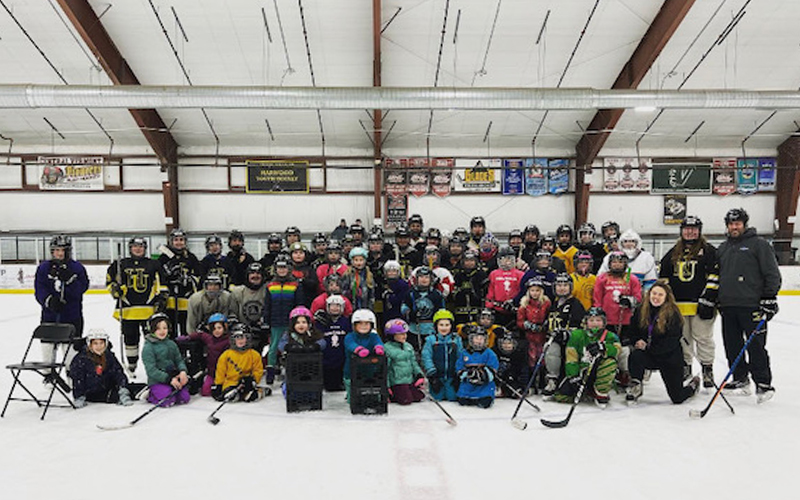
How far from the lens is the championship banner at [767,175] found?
16.6m

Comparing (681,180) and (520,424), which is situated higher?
(681,180)

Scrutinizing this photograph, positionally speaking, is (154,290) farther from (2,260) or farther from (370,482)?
(2,260)

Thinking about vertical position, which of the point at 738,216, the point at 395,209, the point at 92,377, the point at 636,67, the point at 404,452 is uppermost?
the point at 636,67

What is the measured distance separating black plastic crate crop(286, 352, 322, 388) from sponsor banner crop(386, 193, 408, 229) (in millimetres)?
12199

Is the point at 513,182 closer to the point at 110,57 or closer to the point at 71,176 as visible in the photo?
the point at 110,57

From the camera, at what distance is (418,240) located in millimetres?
6871

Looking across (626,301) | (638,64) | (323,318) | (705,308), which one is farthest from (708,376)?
(638,64)

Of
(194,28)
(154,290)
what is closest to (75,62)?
(194,28)

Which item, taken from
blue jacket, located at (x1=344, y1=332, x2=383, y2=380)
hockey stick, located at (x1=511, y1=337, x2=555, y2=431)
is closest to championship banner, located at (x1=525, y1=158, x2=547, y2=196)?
hockey stick, located at (x1=511, y1=337, x2=555, y2=431)

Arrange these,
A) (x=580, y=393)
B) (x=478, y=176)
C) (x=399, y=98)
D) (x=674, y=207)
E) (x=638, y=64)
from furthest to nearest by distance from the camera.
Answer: (x=674, y=207), (x=478, y=176), (x=638, y=64), (x=399, y=98), (x=580, y=393)

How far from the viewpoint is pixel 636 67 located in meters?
12.1

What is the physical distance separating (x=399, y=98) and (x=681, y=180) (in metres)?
10.9

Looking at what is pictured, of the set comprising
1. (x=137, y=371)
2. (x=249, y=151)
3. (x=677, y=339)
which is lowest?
(x=137, y=371)

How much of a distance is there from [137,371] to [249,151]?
11.5 meters
